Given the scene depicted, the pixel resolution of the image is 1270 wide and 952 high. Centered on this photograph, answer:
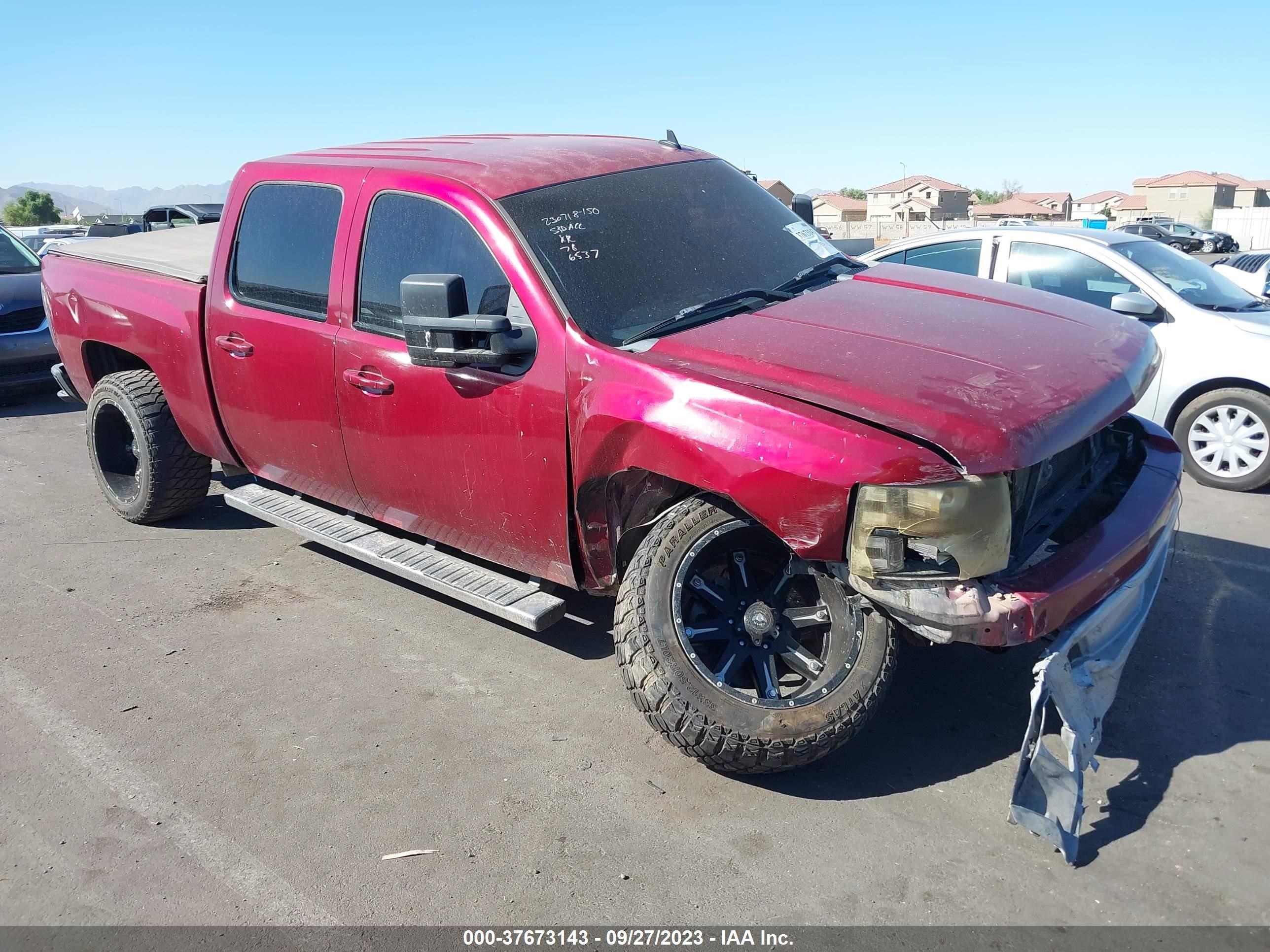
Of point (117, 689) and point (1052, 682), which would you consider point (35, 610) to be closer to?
point (117, 689)

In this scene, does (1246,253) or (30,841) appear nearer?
(30,841)

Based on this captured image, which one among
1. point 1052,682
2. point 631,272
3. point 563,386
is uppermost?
point 631,272

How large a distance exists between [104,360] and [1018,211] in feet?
279

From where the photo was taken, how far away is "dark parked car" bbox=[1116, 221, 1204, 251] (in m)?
40.8

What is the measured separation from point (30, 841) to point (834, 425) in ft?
8.88

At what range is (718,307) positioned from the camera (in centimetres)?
370

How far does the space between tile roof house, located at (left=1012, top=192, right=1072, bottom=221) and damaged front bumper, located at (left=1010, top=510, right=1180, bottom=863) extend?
81873mm

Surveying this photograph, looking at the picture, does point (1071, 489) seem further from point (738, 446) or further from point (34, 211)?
point (34, 211)

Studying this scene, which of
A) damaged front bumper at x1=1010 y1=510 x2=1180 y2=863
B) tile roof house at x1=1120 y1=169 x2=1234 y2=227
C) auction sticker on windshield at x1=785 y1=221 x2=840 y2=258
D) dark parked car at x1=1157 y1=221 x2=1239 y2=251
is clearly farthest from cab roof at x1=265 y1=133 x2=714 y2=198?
tile roof house at x1=1120 y1=169 x2=1234 y2=227

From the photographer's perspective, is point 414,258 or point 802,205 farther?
point 802,205

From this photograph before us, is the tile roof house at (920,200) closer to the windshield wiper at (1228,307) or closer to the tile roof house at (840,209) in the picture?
the tile roof house at (840,209)

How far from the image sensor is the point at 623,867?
2840 mm

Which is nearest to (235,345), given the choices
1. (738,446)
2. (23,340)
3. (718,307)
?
(718,307)

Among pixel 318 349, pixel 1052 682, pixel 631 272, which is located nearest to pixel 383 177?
pixel 318 349
